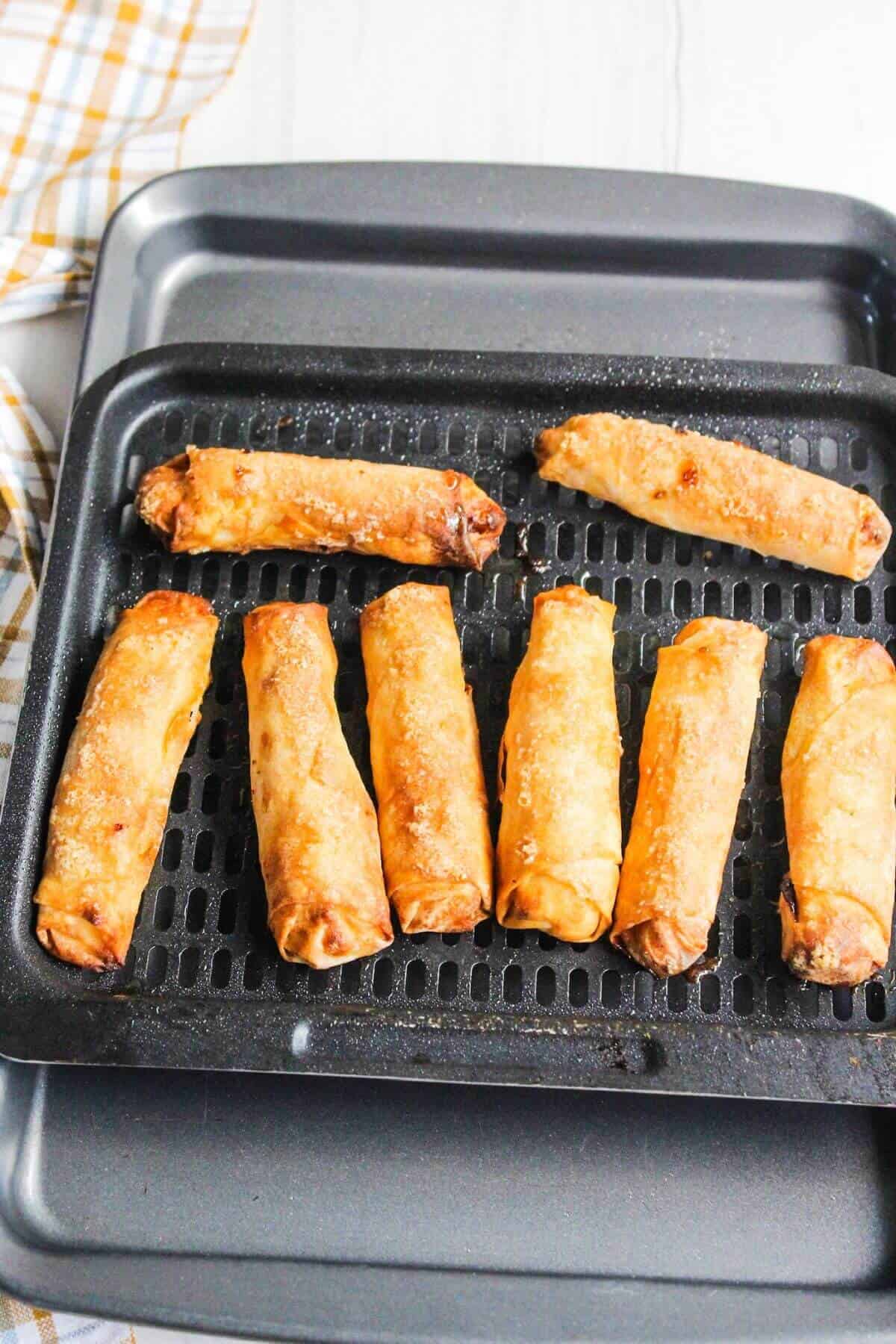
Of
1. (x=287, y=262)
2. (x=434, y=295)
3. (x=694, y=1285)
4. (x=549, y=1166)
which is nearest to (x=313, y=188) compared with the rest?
(x=287, y=262)

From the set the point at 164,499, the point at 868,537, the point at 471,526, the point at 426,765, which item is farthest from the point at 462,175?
the point at 426,765

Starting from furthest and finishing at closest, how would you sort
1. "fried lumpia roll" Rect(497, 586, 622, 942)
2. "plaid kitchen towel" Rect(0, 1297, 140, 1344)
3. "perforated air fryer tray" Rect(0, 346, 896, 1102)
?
1. "plaid kitchen towel" Rect(0, 1297, 140, 1344)
2. "fried lumpia roll" Rect(497, 586, 622, 942)
3. "perforated air fryer tray" Rect(0, 346, 896, 1102)

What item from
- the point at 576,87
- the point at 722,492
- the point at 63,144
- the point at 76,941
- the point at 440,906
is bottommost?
the point at 76,941

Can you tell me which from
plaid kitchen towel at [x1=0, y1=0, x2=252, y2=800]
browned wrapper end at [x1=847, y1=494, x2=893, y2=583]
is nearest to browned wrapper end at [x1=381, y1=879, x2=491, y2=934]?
browned wrapper end at [x1=847, y1=494, x2=893, y2=583]

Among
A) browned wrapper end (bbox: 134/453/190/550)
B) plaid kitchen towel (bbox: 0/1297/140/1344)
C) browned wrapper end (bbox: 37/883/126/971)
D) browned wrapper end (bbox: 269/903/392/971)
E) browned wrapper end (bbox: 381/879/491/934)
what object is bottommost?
plaid kitchen towel (bbox: 0/1297/140/1344)

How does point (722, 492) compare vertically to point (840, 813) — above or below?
above

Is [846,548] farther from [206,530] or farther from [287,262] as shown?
[287,262]

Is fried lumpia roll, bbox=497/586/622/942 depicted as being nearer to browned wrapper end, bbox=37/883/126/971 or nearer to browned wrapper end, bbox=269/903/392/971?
browned wrapper end, bbox=269/903/392/971

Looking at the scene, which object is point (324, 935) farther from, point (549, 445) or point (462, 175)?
point (462, 175)
